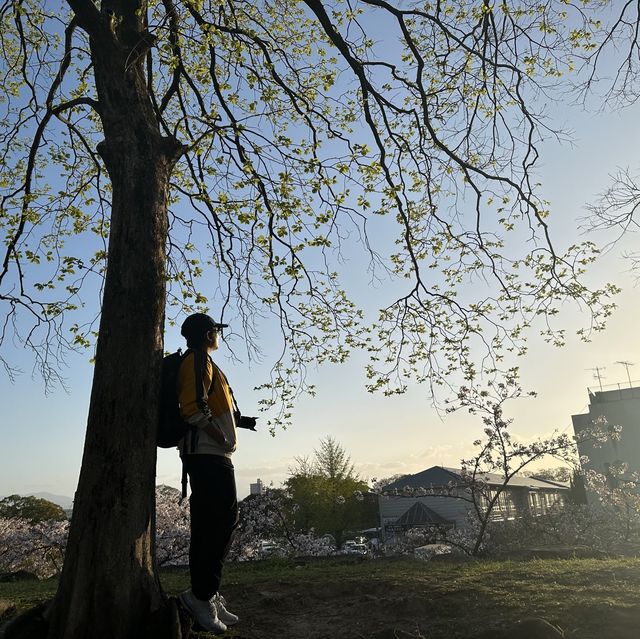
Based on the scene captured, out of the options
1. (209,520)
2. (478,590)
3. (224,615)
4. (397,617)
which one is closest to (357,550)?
(478,590)

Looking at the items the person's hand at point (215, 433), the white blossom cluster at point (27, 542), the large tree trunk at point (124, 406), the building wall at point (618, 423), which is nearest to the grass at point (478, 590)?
the large tree trunk at point (124, 406)

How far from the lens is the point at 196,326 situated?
4.16m

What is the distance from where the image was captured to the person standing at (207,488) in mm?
3709

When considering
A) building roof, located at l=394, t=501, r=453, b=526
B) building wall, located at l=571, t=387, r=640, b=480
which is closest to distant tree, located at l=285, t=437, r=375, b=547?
building roof, located at l=394, t=501, r=453, b=526

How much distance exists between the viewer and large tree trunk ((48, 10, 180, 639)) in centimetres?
342

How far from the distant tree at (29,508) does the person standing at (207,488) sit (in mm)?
34146

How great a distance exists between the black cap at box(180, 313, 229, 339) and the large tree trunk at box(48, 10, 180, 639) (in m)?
0.20

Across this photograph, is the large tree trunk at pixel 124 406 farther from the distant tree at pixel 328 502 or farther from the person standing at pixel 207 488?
the distant tree at pixel 328 502

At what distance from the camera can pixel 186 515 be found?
47.4ft

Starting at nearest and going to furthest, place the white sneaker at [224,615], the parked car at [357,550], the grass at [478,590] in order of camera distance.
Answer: the grass at [478,590] → the white sneaker at [224,615] → the parked car at [357,550]

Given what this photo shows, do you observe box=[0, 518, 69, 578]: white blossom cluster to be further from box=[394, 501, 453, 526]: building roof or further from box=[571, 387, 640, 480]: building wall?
box=[571, 387, 640, 480]: building wall

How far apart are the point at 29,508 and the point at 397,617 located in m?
36.8

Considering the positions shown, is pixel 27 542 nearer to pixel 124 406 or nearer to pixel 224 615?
pixel 224 615

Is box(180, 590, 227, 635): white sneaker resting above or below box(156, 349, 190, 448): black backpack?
below
